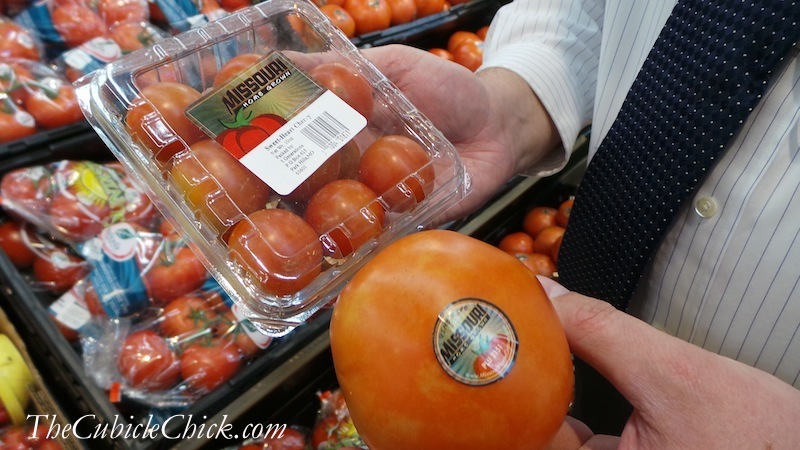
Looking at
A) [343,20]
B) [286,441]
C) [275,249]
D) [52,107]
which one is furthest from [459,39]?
[275,249]

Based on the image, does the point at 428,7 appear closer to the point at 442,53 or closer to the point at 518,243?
the point at 442,53

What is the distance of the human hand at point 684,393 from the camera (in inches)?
28.9

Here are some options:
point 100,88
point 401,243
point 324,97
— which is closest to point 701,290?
point 401,243

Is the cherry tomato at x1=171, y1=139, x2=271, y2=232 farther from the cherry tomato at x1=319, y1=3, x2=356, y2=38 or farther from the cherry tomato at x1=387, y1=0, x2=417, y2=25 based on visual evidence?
the cherry tomato at x1=387, y1=0, x2=417, y2=25

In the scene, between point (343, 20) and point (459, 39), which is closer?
point (343, 20)

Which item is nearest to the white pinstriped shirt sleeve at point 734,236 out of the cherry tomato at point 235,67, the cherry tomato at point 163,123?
the cherry tomato at point 235,67

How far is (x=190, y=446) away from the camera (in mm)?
1495

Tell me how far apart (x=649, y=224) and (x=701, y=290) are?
0.50ft

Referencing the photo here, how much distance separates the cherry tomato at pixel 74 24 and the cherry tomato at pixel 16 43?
0.36 feet

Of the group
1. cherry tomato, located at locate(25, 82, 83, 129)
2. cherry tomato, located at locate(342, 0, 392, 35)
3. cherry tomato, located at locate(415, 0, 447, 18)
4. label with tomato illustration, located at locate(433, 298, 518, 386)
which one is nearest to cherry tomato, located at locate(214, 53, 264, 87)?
label with tomato illustration, located at locate(433, 298, 518, 386)

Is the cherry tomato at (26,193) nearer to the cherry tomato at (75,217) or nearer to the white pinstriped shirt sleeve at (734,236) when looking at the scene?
the cherry tomato at (75,217)

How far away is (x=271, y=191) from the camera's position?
97 cm

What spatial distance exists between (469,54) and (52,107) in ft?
5.73

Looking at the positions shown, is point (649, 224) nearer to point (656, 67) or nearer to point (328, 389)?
point (656, 67)
